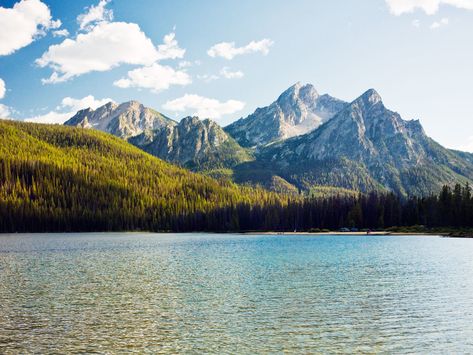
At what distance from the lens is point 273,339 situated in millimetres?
35188

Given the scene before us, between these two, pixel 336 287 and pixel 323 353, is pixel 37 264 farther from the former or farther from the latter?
pixel 323 353

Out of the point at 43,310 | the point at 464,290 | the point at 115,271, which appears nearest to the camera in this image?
the point at 43,310

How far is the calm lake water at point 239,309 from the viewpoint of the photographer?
113 feet

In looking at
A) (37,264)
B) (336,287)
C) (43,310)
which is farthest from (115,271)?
(336,287)

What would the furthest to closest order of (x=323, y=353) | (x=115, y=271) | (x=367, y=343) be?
(x=115, y=271), (x=367, y=343), (x=323, y=353)

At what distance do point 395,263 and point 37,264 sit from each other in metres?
71.1

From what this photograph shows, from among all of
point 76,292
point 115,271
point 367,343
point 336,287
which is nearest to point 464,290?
point 336,287

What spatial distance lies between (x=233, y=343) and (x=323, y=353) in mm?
7058

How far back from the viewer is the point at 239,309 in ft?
152

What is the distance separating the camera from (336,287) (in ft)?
194

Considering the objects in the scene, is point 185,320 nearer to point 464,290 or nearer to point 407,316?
point 407,316

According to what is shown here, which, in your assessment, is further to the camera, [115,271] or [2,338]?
[115,271]

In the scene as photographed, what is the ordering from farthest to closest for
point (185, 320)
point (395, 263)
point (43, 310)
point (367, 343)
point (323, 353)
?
point (395, 263) → point (43, 310) → point (185, 320) → point (367, 343) → point (323, 353)

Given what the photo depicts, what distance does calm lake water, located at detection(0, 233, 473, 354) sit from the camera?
3434 cm
